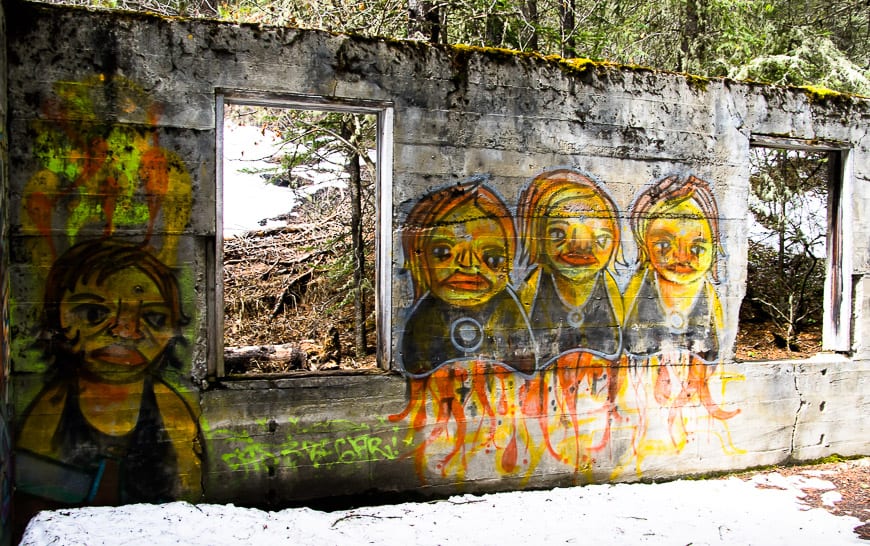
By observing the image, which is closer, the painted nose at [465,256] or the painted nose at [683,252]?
the painted nose at [465,256]

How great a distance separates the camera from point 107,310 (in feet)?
11.7

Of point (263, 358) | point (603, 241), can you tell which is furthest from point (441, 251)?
point (263, 358)

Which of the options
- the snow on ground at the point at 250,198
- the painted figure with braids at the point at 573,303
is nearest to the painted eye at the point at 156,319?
the painted figure with braids at the point at 573,303

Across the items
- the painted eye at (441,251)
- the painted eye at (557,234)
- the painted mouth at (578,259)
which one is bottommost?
the painted mouth at (578,259)

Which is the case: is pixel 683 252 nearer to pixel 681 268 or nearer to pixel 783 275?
pixel 681 268

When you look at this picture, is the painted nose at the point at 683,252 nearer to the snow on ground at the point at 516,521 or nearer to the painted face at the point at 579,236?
the painted face at the point at 579,236

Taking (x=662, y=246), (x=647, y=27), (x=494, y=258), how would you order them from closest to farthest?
(x=494, y=258) → (x=662, y=246) → (x=647, y=27)

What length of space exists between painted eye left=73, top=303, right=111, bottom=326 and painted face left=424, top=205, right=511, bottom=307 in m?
1.96

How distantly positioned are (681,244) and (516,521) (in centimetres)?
245

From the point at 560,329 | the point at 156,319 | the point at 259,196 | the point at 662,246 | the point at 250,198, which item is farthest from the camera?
the point at 259,196

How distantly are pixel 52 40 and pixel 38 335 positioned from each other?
65.0 inches

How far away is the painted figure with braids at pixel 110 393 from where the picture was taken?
11.4ft

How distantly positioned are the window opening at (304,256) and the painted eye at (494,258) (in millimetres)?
1892

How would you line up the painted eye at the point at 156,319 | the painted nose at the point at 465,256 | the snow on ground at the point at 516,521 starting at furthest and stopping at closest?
the painted nose at the point at 465,256 < the painted eye at the point at 156,319 < the snow on ground at the point at 516,521
